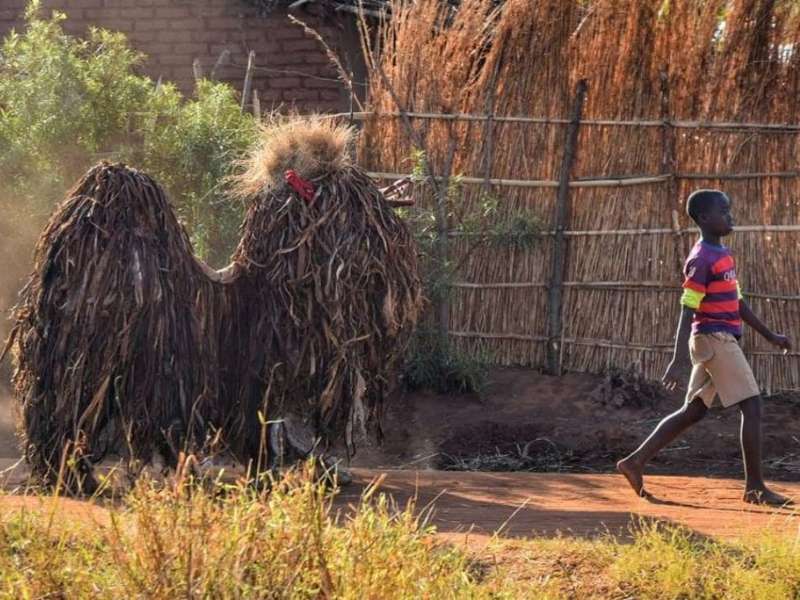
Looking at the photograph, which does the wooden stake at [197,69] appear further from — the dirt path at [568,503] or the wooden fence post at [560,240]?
the dirt path at [568,503]

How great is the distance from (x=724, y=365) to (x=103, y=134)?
16.6ft

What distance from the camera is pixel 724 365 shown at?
22.5 feet

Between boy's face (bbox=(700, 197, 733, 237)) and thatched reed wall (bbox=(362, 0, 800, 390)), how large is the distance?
129 inches

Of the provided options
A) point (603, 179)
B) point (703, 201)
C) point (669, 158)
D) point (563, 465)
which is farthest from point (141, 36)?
point (703, 201)

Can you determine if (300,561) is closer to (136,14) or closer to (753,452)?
(753,452)

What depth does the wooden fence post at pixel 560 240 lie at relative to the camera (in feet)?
34.4

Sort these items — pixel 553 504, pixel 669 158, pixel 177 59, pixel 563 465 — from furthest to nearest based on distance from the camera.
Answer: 1. pixel 177 59
2. pixel 669 158
3. pixel 563 465
4. pixel 553 504

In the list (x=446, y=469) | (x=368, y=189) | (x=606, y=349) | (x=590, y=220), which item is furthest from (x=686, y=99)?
(x=368, y=189)

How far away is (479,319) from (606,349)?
1.00 metres

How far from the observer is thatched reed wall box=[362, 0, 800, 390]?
9984 mm

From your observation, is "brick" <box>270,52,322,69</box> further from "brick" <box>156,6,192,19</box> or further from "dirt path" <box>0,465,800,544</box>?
"dirt path" <box>0,465,800,544</box>

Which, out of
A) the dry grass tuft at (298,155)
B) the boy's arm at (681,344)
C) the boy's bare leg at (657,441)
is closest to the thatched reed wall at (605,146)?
the boy's bare leg at (657,441)

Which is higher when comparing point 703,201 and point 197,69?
point 197,69

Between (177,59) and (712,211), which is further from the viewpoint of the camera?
(177,59)
